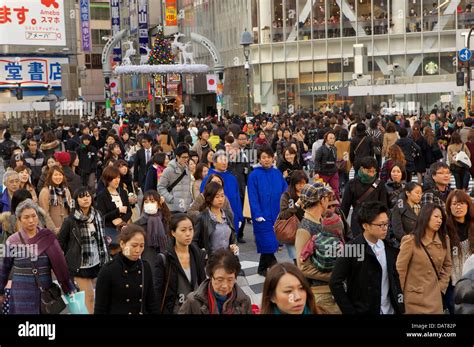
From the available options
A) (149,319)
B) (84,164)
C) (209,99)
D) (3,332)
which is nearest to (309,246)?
(149,319)

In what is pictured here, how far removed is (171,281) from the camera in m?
6.83

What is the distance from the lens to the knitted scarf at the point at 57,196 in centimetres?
1056

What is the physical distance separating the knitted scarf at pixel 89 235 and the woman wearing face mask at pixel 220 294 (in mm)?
3106

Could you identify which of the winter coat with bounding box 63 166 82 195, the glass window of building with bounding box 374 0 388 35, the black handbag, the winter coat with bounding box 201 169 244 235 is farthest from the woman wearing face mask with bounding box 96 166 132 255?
the glass window of building with bounding box 374 0 388 35

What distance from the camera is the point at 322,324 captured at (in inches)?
188

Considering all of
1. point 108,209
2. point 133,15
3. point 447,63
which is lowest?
point 108,209

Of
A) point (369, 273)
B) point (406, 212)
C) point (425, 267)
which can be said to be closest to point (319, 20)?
point (406, 212)

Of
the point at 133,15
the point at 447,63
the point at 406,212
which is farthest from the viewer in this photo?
the point at 133,15

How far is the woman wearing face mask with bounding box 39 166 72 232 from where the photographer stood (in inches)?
415

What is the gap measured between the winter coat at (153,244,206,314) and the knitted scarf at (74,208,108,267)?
6.33 ft

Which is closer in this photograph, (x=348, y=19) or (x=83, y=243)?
(x=83, y=243)

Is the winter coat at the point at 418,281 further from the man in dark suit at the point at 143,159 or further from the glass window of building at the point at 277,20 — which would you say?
the glass window of building at the point at 277,20

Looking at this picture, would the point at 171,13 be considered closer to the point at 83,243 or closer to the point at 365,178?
the point at 365,178

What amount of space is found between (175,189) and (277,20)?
143ft
